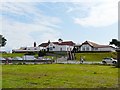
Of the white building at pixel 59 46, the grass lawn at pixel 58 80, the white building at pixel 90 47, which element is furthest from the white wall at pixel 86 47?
the grass lawn at pixel 58 80

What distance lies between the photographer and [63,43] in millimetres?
102312

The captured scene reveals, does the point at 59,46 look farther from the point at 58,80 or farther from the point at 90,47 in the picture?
the point at 58,80

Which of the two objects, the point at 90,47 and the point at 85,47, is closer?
the point at 85,47

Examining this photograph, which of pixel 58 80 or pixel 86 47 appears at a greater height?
pixel 86 47

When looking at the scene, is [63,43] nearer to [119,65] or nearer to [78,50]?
[78,50]

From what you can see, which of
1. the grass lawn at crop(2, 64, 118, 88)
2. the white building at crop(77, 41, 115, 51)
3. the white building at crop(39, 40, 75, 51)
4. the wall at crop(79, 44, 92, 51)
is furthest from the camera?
the white building at crop(39, 40, 75, 51)

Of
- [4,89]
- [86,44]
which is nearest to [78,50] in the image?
[86,44]

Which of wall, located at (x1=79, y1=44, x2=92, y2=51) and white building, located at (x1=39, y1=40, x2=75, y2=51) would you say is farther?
white building, located at (x1=39, y1=40, x2=75, y2=51)

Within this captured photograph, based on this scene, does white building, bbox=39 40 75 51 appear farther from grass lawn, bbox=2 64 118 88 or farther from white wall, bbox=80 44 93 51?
grass lawn, bbox=2 64 118 88

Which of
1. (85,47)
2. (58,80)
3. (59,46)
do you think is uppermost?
(59,46)

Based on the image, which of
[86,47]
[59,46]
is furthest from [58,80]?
[59,46]

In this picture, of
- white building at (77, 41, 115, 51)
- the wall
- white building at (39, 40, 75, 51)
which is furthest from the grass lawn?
white building at (39, 40, 75, 51)

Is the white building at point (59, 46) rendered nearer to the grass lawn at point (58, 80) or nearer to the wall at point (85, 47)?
the wall at point (85, 47)

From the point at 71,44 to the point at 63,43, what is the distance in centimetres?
288
